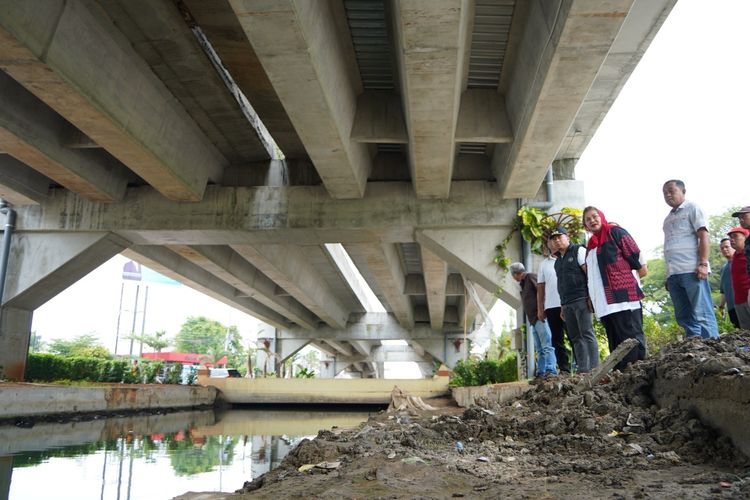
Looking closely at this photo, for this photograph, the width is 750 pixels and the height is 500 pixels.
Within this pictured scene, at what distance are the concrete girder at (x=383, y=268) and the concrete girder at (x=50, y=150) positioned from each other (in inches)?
194

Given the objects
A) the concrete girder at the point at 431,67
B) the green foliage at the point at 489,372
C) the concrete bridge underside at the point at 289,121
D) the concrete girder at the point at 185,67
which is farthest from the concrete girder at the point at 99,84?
the green foliage at the point at 489,372

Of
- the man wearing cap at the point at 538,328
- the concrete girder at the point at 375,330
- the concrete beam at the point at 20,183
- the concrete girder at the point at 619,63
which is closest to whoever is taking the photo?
the concrete girder at the point at 619,63

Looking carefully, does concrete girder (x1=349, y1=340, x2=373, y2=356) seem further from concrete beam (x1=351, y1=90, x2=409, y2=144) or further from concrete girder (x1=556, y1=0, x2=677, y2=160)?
concrete beam (x1=351, y1=90, x2=409, y2=144)

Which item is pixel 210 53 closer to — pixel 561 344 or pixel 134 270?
pixel 561 344

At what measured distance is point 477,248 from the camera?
948 cm

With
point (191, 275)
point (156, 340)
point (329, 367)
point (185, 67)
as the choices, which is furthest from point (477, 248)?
point (156, 340)

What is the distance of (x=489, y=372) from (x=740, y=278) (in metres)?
7.15

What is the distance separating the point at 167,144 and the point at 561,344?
5.84 metres

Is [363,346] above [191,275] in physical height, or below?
below

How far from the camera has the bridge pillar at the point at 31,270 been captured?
1001cm

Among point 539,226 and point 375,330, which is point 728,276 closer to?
point 539,226

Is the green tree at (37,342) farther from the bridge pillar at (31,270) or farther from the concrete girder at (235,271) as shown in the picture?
the bridge pillar at (31,270)

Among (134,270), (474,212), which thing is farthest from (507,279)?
(134,270)

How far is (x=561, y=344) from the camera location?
6.81 m
